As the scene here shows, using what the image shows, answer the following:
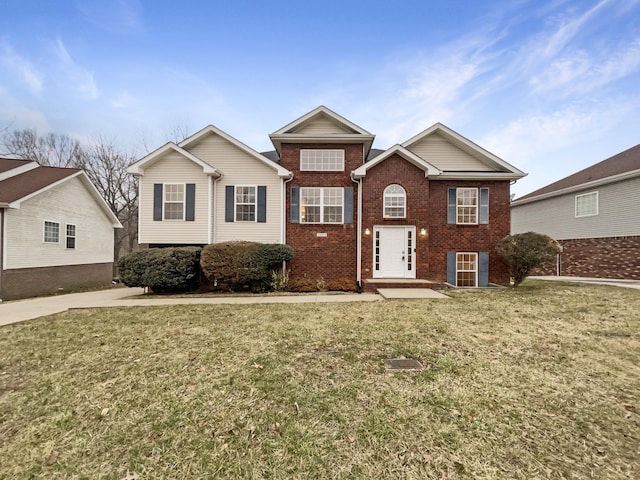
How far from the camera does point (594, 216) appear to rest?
1514 cm

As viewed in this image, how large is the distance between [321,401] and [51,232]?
54.0ft

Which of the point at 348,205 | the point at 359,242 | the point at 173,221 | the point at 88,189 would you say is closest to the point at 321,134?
the point at 348,205

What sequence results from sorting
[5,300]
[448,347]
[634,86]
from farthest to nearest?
[634,86]
[5,300]
[448,347]

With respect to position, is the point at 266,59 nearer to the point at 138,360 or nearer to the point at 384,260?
the point at 384,260

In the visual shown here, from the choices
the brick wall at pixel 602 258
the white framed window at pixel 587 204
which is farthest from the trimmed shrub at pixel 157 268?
the white framed window at pixel 587 204

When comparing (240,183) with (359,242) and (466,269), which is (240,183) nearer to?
(359,242)

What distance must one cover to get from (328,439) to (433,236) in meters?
10.8

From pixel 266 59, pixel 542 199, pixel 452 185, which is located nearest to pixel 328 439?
pixel 452 185

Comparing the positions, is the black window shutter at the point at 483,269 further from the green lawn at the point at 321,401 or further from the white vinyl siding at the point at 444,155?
the green lawn at the point at 321,401

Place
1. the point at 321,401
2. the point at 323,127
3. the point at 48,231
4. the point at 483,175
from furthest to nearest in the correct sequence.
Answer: the point at 48,231, the point at 323,127, the point at 483,175, the point at 321,401

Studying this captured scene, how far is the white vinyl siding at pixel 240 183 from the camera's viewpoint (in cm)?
1189

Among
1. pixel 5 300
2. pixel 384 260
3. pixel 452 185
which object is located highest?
Result: pixel 452 185

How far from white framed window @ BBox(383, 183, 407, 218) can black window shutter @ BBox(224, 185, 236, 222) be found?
656cm

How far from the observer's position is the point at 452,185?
12.0m
